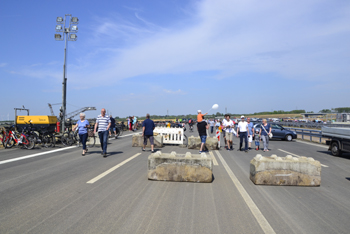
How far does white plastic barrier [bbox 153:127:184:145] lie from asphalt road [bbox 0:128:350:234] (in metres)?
8.39

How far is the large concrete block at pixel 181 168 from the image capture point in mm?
6797

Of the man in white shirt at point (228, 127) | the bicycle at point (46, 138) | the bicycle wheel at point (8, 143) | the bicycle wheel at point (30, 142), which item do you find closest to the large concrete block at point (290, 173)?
the man in white shirt at point (228, 127)

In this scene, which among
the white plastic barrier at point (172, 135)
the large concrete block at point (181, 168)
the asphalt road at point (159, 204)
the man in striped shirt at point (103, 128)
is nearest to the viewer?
the asphalt road at point (159, 204)

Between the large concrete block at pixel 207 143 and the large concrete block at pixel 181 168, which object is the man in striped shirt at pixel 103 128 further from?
the large concrete block at pixel 207 143

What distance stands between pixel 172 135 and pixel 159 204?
11641mm

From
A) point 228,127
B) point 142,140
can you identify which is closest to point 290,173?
point 228,127

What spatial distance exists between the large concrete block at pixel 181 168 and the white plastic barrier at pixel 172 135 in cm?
940

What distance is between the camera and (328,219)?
14.5 ft

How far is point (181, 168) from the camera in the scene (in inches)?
270

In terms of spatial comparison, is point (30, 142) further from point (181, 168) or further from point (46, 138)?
point (181, 168)

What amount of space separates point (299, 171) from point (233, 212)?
3007 millimetres

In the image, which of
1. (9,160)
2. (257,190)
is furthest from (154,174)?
(9,160)

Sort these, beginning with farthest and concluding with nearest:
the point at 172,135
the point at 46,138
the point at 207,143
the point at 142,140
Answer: the point at 172,135 < the point at 142,140 < the point at 207,143 < the point at 46,138

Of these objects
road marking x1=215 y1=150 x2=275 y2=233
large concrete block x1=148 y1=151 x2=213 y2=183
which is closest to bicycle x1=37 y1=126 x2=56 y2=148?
large concrete block x1=148 y1=151 x2=213 y2=183
